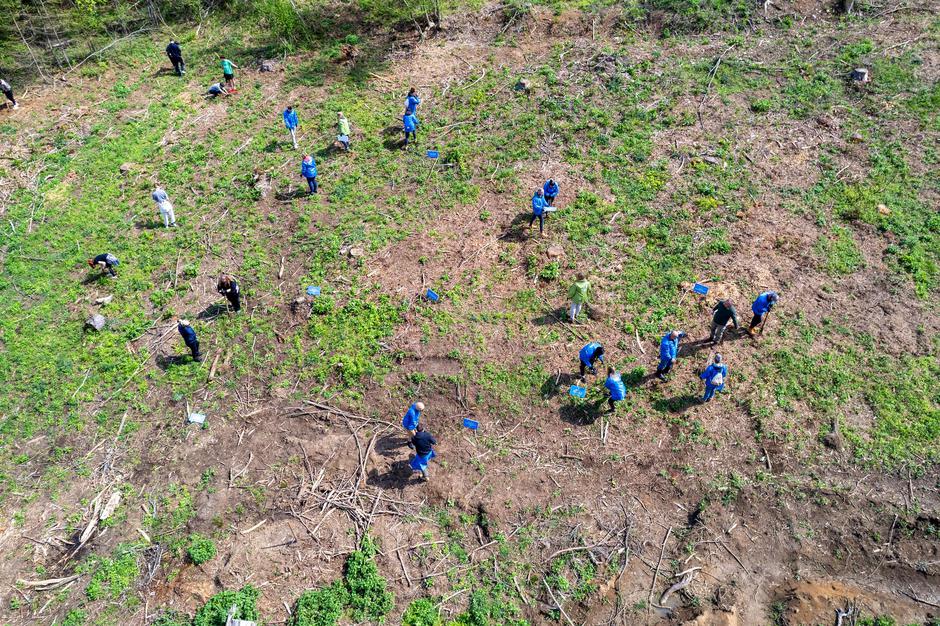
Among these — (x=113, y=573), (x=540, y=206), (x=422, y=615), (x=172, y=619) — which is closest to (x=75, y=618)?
(x=113, y=573)

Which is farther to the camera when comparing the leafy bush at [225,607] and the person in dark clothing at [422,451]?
the person in dark clothing at [422,451]

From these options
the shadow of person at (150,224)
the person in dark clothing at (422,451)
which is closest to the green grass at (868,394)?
the person in dark clothing at (422,451)

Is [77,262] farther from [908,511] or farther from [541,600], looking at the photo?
[908,511]

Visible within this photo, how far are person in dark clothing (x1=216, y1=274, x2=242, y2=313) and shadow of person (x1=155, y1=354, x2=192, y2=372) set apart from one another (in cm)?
191

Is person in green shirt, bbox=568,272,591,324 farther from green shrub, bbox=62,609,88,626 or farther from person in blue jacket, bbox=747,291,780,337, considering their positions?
green shrub, bbox=62,609,88,626

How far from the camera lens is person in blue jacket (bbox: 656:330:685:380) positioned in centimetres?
1450

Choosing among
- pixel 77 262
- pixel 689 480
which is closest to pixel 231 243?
pixel 77 262

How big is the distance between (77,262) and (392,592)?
1458 centimetres

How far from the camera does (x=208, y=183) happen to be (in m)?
21.1

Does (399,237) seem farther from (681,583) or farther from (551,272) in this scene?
(681,583)

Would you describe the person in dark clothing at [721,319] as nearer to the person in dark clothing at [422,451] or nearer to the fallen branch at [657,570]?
the fallen branch at [657,570]

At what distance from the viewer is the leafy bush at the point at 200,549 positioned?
41.7 feet

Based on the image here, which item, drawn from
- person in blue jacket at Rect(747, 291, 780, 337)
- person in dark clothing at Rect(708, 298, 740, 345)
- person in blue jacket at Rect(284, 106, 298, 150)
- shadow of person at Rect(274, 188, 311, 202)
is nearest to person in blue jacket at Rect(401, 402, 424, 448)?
person in dark clothing at Rect(708, 298, 740, 345)

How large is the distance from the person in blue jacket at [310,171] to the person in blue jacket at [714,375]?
13560mm
